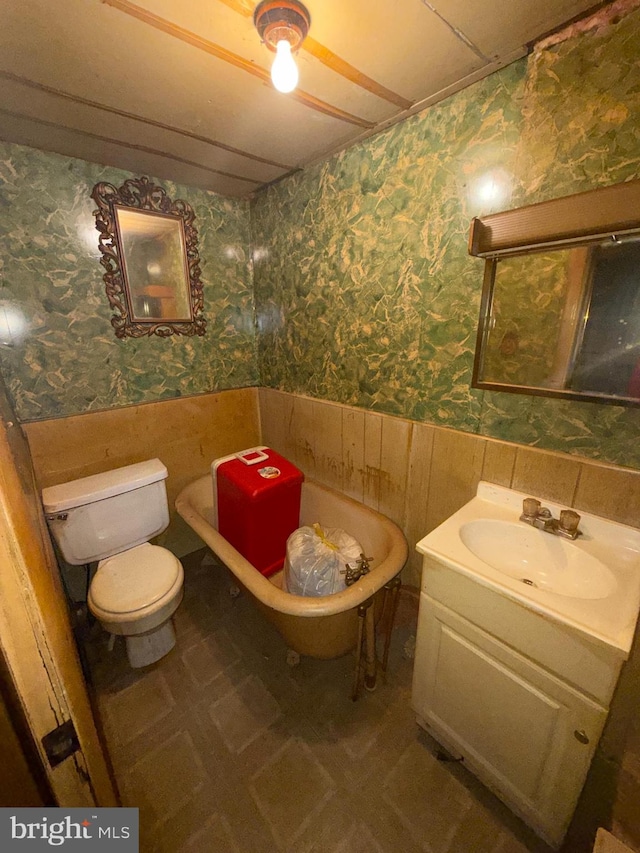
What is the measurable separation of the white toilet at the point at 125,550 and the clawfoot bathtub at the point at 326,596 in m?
0.23

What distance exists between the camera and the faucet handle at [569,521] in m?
1.15

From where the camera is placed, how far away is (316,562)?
1.55 metres

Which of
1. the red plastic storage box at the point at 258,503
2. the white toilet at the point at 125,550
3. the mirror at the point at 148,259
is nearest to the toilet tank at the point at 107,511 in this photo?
the white toilet at the point at 125,550

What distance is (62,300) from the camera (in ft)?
5.70

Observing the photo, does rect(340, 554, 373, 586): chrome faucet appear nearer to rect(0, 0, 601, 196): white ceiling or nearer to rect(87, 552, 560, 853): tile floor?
rect(87, 552, 560, 853): tile floor

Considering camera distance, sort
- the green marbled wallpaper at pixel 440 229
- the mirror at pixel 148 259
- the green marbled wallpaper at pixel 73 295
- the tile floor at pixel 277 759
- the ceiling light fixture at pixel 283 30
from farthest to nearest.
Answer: the mirror at pixel 148 259, the green marbled wallpaper at pixel 73 295, the tile floor at pixel 277 759, the green marbled wallpaper at pixel 440 229, the ceiling light fixture at pixel 283 30

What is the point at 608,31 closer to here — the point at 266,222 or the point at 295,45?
the point at 295,45

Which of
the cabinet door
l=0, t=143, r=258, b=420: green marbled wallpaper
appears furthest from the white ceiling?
the cabinet door

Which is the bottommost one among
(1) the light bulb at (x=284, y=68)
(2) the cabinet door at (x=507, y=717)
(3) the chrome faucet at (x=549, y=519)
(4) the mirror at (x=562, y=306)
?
(2) the cabinet door at (x=507, y=717)

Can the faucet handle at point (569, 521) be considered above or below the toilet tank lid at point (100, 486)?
above

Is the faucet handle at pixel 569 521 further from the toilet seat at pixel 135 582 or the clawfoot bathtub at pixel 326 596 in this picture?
the toilet seat at pixel 135 582

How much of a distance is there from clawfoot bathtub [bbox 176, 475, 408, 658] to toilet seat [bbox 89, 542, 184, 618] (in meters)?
0.23

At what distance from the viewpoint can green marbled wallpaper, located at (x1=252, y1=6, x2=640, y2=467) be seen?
1.01 meters

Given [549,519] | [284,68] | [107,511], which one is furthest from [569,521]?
[107,511]
